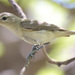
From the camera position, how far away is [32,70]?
3787mm

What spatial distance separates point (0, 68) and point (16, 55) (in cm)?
32

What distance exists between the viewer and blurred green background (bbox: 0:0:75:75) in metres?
3.52

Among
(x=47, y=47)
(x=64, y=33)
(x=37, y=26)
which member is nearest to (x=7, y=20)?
(x=37, y=26)

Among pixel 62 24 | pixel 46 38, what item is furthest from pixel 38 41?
pixel 62 24

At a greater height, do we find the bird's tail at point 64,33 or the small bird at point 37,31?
the small bird at point 37,31

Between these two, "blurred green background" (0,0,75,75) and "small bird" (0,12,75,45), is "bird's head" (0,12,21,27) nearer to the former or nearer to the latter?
"small bird" (0,12,75,45)

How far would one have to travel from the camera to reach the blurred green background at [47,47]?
3518mm

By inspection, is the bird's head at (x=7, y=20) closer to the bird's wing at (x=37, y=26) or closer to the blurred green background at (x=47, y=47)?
the bird's wing at (x=37, y=26)

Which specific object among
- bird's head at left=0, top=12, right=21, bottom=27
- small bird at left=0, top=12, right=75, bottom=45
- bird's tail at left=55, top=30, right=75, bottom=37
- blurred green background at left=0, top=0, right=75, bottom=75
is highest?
bird's head at left=0, top=12, right=21, bottom=27

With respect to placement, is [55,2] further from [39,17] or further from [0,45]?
[0,45]

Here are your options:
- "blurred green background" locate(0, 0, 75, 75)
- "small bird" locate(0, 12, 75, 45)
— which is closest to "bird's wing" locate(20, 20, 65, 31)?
"small bird" locate(0, 12, 75, 45)

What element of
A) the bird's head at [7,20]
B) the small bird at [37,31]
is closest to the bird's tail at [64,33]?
the small bird at [37,31]

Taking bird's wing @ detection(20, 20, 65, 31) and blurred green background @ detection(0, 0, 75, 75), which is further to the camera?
blurred green background @ detection(0, 0, 75, 75)

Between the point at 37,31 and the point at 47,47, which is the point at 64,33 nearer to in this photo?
the point at 37,31
